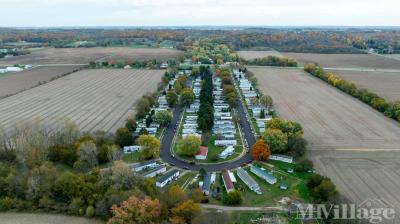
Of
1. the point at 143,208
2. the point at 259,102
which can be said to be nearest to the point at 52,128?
the point at 143,208

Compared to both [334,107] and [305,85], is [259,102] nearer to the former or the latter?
[334,107]

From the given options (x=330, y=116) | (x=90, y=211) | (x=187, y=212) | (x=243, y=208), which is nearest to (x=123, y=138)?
(x=90, y=211)

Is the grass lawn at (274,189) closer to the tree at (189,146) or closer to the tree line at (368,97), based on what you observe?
the tree at (189,146)

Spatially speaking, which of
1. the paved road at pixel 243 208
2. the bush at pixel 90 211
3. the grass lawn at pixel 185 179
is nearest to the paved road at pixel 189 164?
the grass lawn at pixel 185 179

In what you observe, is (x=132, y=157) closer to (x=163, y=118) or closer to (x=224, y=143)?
(x=163, y=118)

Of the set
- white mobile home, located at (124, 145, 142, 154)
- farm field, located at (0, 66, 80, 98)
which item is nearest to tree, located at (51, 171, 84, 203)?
white mobile home, located at (124, 145, 142, 154)

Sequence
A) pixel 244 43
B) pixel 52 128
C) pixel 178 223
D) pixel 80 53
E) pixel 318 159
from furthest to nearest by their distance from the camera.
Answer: pixel 244 43, pixel 80 53, pixel 52 128, pixel 318 159, pixel 178 223
